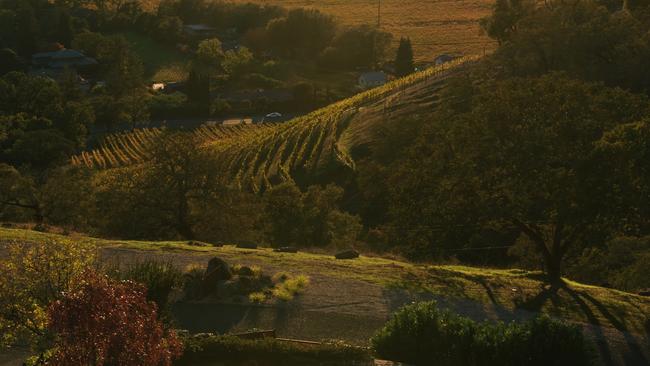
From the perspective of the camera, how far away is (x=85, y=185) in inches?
2048

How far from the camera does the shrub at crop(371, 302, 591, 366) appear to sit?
20953 millimetres

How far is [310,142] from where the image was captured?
7888 centimetres

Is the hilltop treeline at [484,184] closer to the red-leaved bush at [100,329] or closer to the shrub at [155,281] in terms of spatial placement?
the shrub at [155,281]

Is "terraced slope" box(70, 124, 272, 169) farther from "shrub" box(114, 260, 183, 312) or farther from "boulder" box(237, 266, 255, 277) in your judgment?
"shrub" box(114, 260, 183, 312)

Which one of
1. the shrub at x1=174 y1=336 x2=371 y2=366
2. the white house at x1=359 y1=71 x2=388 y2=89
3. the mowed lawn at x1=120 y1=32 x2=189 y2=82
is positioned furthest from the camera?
the mowed lawn at x1=120 y1=32 x2=189 y2=82

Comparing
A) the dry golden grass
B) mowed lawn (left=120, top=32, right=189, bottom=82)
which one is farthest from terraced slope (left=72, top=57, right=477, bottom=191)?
the dry golden grass

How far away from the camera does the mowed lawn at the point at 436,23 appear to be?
495ft

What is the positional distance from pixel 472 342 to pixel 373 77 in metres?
110

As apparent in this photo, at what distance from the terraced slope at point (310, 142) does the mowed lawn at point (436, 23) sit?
5241 cm

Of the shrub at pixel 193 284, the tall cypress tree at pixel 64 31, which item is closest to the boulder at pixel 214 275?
the shrub at pixel 193 284

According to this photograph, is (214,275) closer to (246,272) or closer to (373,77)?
(246,272)

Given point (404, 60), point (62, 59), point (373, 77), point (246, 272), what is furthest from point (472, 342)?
point (62, 59)

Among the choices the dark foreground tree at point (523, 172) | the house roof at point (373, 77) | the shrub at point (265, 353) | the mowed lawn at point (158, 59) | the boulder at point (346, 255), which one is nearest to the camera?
the shrub at point (265, 353)

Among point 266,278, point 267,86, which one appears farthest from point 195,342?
point 267,86
